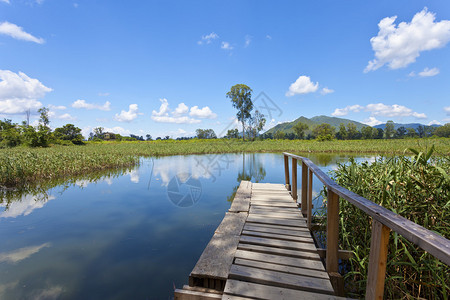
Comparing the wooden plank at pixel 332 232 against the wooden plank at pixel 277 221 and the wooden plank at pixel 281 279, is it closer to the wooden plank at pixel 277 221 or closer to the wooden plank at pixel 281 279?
the wooden plank at pixel 281 279

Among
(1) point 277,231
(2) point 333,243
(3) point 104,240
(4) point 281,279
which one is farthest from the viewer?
(3) point 104,240

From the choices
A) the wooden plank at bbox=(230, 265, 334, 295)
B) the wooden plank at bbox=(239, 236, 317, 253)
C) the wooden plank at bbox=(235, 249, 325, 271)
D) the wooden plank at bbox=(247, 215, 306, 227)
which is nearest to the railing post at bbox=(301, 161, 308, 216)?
the wooden plank at bbox=(247, 215, 306, 227)

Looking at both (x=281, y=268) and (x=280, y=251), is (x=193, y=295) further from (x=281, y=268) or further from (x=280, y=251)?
(x=280, y=251)

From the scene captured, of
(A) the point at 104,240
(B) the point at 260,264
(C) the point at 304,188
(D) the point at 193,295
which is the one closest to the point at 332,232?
(B) the point at 260,264

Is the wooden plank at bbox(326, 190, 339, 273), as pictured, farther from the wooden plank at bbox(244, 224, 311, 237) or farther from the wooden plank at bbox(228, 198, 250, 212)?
the wooden plank at bbox(228, 198, 250, 212)

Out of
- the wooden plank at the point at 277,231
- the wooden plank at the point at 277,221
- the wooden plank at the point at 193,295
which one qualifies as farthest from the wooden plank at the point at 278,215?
the wooden plank at the point at 193,295

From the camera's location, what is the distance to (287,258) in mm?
2279

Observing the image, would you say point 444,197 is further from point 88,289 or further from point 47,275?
point 47,275

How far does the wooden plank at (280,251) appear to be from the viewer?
230 cm

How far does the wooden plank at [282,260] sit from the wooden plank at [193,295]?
560 mm

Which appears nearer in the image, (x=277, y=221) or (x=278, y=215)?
(x=277, y=221)

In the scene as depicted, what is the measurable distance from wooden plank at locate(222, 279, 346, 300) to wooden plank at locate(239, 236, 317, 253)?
0.72m

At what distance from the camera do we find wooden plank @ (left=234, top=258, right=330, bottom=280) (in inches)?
78.0

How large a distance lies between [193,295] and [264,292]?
2.17 ft
